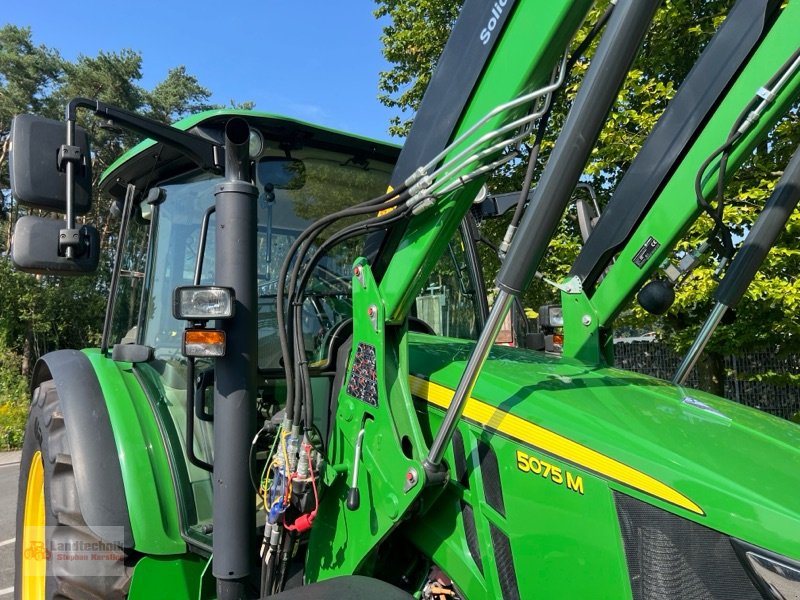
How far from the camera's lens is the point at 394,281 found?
5.96ft

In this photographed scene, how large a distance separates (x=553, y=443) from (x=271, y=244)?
1.40m

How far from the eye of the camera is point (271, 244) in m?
2.42

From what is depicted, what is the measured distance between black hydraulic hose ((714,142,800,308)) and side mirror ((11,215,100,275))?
2150 mm

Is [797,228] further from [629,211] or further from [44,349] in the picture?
[44,349]

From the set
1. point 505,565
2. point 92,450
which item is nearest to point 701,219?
point 505,565

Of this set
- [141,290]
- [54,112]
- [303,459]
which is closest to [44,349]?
[54,112]

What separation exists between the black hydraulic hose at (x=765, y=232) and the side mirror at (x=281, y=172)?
1.67 metres

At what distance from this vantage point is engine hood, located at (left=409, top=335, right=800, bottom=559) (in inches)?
49.7

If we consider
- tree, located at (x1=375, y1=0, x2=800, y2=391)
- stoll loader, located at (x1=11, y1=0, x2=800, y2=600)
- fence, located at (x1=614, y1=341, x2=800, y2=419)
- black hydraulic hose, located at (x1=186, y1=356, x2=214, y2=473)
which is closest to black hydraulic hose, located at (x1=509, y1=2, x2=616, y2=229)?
stoll loader, located at (x1=11, y1=0, x2=800, y2=600)

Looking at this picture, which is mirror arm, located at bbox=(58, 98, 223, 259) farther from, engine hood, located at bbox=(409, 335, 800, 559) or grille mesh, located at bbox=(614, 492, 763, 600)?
grille mesh, located at bbox=(614, 492, 763, 600)

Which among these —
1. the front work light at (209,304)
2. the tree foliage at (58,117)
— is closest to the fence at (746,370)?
the front work light at (209,304)

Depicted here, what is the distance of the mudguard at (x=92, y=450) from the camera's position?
2096 millimetres

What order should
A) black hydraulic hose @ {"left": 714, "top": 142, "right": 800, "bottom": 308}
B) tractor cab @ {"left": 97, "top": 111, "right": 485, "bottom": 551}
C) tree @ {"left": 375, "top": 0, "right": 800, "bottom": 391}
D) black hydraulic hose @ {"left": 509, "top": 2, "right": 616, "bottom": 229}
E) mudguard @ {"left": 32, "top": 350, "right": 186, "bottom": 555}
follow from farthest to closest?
tree @ {"left": 375, "top": 0, "right": 800, "bottom": 391} → tractor cab @ {"left": 97, "top": 111, "right": 485, "bottom": 551} → mudguard @ {"left": 32, "top": 350, "right": 186, "bottom": 555} → black hydraulic hose @ {"left": 714, "top": 142, "right": 800, "bottom": 308} → black hydraulic hose @ {"left": 509, "top": 2, "right": 616, "bottom": 229}

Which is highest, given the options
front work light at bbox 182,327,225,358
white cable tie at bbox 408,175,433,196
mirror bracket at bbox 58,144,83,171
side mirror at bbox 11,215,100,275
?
mirror bracket at bbox 58,144,83,171
